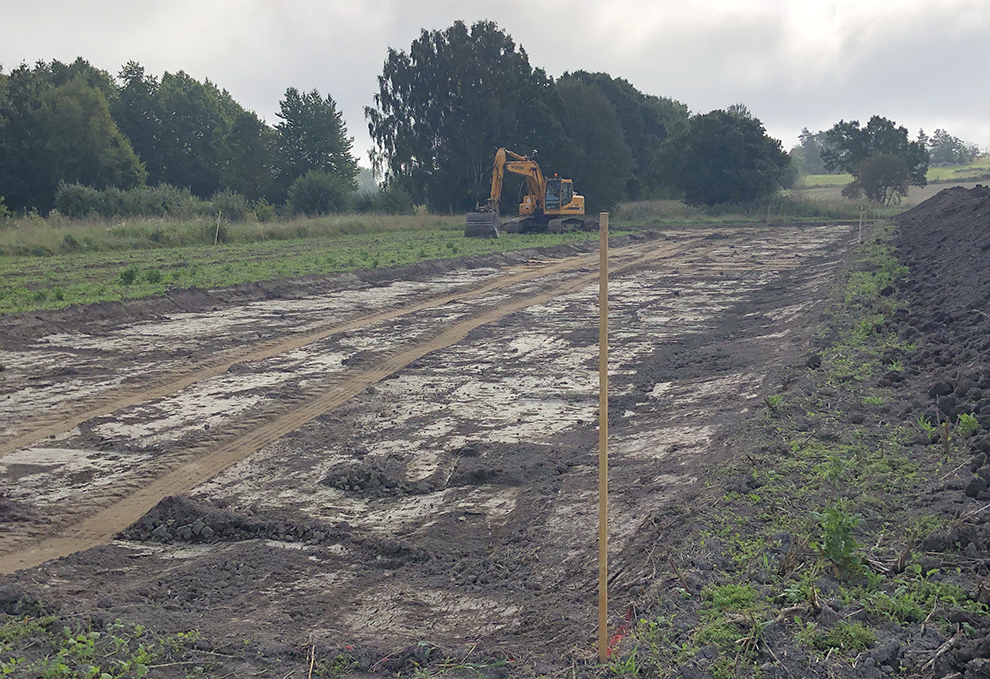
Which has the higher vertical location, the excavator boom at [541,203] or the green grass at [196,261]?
the excavator boom at [541,203]

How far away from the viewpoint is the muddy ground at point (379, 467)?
466cm

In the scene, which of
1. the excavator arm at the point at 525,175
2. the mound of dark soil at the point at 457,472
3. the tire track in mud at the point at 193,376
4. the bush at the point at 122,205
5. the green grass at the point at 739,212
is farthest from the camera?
the green grass at the point at 739,212

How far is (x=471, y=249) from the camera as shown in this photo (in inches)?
1134

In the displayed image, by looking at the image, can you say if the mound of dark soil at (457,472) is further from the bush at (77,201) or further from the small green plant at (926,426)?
the bush at (77,201)

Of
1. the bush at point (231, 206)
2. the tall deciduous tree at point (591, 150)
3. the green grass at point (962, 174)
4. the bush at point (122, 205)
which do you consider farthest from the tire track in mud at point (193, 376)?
the green grass at point (962, 174)

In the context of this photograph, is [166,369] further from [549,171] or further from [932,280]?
[549,171]

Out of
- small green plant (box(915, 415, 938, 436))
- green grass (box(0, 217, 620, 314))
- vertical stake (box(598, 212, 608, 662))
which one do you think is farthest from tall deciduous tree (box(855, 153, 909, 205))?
vertical stake (box(598, 212, 608, 662))

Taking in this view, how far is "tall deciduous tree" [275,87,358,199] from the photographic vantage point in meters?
59.2

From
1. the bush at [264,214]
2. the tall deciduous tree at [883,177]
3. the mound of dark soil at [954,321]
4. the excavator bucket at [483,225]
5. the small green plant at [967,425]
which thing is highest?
the tall deciduous tree at [883,177]

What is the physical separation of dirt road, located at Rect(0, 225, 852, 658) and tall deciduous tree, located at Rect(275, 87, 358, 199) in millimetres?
46701

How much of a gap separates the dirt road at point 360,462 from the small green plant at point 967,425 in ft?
5.93

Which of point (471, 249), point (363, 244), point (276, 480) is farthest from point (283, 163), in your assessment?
point (276, 480)

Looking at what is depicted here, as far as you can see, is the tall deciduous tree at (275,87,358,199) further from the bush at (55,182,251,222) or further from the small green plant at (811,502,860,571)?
the small green plant at (811,502,860,571)

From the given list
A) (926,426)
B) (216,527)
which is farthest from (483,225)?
(216,527)
